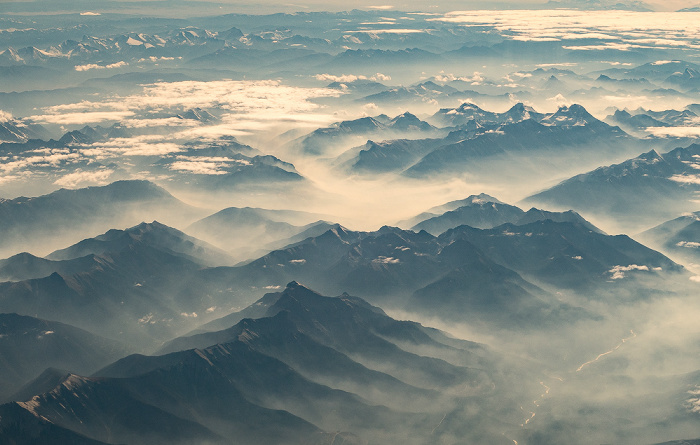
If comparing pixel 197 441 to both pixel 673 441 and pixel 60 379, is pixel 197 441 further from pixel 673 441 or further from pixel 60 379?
pixel 673 441

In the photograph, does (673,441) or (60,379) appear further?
(60,379)

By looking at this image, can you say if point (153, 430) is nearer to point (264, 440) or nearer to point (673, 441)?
point (264, 440)

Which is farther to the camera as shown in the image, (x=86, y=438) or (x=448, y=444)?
(x=448, y=444)

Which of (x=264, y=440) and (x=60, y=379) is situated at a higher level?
(x=60, y=379)

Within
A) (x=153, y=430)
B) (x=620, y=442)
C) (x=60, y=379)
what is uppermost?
(x=60, y=379)

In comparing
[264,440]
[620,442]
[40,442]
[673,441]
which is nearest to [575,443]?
[620,442]

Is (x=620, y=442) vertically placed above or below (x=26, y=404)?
below

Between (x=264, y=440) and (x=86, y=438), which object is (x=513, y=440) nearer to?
(x=264, y=440)

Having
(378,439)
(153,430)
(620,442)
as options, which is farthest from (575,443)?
(153,430)
